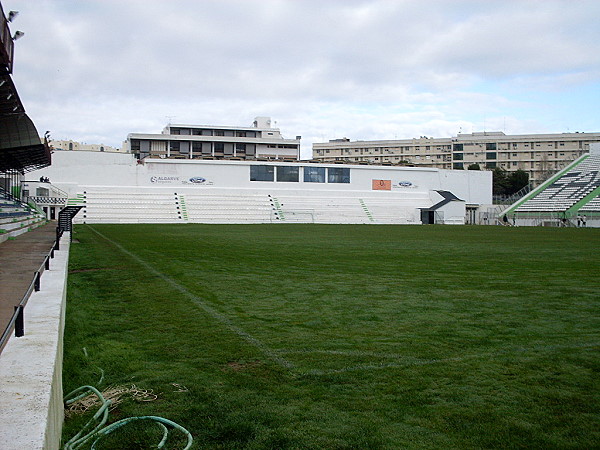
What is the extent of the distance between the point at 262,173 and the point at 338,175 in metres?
8.57

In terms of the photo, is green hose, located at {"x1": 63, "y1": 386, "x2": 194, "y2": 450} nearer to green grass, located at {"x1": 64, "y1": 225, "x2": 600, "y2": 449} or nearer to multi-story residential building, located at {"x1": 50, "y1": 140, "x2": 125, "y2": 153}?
green grass, located at {"x1": 64, "y1": 225, "x2": 600, "y2": 449}

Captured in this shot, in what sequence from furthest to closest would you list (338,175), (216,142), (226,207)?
(216,142) → (338,175) → (226,207)

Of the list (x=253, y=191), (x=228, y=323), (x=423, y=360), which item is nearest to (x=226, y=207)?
(x=253, y=191)

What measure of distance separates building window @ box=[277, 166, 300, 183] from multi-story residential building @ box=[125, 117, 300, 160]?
81.0 ft

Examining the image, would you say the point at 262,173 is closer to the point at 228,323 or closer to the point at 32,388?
the point at 228,323

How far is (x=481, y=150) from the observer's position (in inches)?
4063

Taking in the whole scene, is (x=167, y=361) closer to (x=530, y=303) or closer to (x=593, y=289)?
(x=530, y=303)

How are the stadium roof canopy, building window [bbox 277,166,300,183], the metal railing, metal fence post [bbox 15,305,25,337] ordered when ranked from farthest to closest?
building window [bbox 277,166,300,183], the stadium roof canopy, the metal railing, metal fence post [bbox 15,305,25,337]

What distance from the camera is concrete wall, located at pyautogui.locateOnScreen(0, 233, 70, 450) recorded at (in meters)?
2.53

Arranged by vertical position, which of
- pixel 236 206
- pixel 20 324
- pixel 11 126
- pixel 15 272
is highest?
pixel 11 126

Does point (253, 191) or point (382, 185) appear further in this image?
point (382, 185)

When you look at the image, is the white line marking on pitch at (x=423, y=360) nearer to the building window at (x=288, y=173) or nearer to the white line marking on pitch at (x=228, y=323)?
the white line marking on pitch at (x=228, y=323)

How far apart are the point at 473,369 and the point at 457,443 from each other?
156cm

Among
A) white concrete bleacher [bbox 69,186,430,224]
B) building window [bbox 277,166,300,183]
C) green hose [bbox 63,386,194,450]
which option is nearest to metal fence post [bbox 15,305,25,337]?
green hose [bbox 63,386,194,450]
